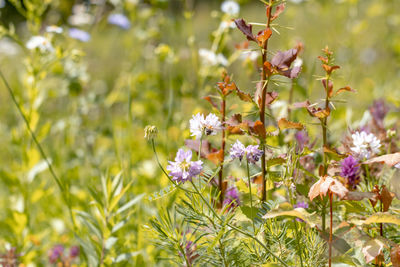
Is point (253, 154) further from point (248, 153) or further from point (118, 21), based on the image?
point (118, 21)

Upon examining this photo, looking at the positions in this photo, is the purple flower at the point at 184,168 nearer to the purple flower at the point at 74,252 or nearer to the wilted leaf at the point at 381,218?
the wilted leaf at the point at 381,218

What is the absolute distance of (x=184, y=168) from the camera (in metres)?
0.56

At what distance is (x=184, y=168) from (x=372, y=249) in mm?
260

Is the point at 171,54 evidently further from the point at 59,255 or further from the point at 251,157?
the point at 251,157

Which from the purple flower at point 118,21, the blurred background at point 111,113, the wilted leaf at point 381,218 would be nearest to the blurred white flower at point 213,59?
the blurred background at point 111,113

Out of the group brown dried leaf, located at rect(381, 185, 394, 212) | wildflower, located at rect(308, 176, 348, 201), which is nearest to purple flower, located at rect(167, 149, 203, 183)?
wildflower, located at rect(308, 176, 348, 201)

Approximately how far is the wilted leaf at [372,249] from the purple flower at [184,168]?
0.23 m

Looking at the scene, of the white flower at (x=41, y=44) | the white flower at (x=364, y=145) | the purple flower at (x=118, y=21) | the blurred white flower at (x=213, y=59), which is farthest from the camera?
A: the purple flower at (x=118, y=21)

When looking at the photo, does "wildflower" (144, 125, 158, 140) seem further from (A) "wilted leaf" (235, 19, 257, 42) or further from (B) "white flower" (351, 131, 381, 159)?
(B) "white flower" (351, 131, 381, 159)

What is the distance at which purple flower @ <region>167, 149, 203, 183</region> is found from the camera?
555mm

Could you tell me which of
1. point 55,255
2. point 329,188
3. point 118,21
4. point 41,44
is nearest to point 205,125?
point 329,188

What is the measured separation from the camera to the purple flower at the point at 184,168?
1.82 ft

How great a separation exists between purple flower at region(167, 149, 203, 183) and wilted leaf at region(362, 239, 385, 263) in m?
0.23

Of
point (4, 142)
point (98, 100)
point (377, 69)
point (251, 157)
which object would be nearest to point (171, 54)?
point (98, 100)
